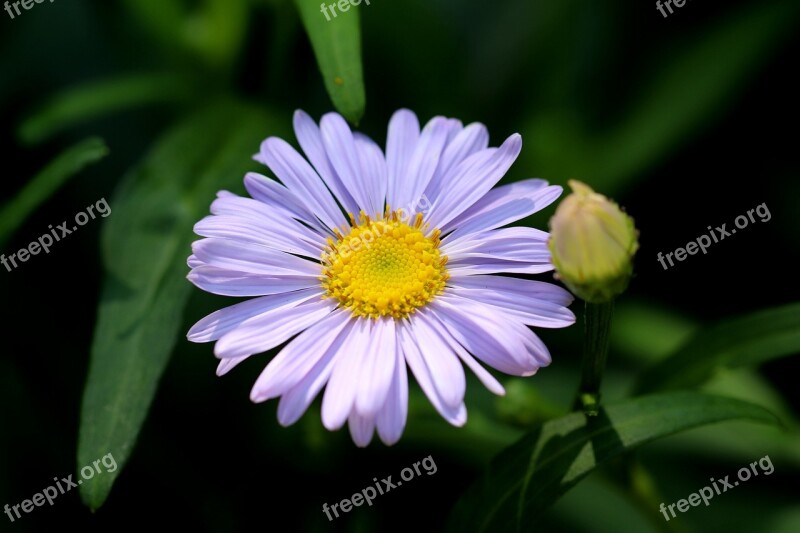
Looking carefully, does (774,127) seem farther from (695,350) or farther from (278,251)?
(278,251)

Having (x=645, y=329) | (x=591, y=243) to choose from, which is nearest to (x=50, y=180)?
(x=591, y=243)

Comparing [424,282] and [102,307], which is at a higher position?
[102,307]

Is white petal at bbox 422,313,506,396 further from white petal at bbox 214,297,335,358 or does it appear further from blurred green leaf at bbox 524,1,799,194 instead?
blurred green leaf at bbox 524,1,799,194

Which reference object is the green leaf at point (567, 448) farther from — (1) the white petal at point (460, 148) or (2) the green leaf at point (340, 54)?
(2) the green leaf at point (340, 54)

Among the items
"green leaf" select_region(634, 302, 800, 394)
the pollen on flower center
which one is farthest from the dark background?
the pollen on flower center

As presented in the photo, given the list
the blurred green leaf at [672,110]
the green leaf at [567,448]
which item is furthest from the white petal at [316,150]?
the blurred green leaf at [672,110]

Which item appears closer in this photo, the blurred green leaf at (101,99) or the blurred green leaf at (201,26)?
the blurred green leaf at (101,99)

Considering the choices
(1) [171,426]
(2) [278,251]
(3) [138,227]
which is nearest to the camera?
(2) [278,251]

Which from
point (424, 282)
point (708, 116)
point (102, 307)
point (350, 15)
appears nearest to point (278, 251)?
point (424, 282)
